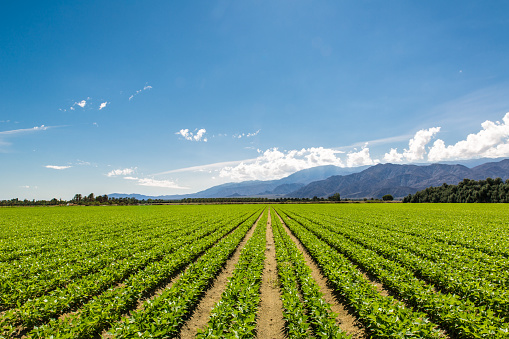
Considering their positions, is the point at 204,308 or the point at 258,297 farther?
the point at 204,308

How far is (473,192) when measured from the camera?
363ft

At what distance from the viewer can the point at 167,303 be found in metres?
8.26

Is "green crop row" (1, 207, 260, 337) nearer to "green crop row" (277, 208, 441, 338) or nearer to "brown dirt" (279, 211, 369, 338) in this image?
"brown dirt" (279, 211, 369, 338)

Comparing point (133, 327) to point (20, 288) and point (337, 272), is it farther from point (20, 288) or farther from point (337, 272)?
point (337, 272)

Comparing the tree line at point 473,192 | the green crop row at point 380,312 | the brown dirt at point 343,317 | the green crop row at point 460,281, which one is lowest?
the tree line at point 473,192

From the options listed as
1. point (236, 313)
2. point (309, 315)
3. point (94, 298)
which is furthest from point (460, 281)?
point (94, 298)

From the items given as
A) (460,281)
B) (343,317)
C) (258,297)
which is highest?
(258,297)

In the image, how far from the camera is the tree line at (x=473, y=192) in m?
101

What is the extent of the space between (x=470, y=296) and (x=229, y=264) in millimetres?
13107

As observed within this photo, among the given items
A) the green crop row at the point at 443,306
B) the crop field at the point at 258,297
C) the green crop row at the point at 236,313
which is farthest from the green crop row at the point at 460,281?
the green crop row at the point at 236,313

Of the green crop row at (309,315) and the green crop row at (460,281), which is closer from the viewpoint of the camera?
the green crop row at (309,315)

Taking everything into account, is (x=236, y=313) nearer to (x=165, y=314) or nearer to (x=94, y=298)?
(x=165, y=314)

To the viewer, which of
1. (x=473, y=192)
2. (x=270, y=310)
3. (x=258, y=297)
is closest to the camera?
(x=258, y=297)

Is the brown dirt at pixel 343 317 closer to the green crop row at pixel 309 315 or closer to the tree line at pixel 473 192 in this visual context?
the green crop row at pixel 309 315
